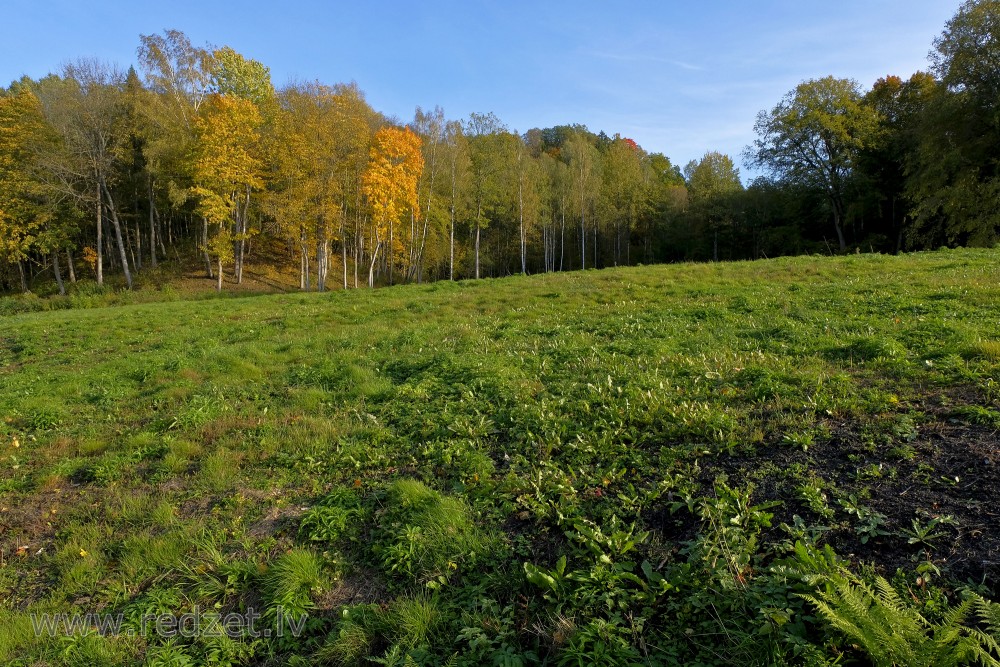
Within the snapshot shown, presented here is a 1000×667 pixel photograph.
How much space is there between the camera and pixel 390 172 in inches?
1268

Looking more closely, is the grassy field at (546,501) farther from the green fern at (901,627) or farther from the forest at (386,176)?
the forest at (386,176)

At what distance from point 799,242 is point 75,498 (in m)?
54.4

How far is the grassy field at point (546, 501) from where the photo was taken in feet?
10.1

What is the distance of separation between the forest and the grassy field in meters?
25.1

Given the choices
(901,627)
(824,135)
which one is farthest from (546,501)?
(824,135)

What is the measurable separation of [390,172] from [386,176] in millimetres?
410

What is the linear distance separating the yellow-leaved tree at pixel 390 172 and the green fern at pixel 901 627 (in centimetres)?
3210

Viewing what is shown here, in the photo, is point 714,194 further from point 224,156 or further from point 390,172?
point 224,156

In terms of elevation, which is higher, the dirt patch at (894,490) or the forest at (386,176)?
the forest at (386,176)

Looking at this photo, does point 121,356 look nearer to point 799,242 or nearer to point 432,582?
point 432,582

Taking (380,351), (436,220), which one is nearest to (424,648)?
(380,351)

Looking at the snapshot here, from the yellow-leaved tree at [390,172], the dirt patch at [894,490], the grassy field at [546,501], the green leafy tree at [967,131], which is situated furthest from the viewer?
the yellow-leaved tree at [390,172]

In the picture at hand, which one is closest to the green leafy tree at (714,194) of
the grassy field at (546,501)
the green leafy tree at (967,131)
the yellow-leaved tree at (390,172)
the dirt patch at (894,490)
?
the green leafy tree at (967,131)

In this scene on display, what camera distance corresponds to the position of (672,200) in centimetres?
5966
